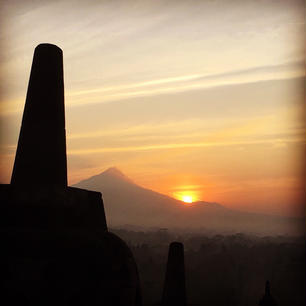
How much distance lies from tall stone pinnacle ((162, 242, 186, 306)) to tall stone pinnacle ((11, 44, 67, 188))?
314 centimetres

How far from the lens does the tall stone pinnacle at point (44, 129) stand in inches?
136

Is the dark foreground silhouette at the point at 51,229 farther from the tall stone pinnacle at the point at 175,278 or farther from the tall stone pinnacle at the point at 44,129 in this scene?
the tall stone pinnacle at the point at 175,278

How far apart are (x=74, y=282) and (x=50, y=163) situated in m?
1.12

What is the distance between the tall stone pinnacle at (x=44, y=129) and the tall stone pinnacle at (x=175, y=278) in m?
3.14

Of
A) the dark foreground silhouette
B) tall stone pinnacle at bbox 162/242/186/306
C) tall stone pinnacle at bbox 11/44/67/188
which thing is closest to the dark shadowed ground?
tall stone pinnacle at bbox 162/242/186/306

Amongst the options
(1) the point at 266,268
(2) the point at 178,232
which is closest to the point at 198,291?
(1) the point at 266,268

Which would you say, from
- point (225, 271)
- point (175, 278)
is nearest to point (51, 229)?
point (175, 278)

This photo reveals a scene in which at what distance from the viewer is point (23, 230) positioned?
9.87 feet

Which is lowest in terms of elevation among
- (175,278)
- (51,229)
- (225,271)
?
(225,271)

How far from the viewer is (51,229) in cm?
312

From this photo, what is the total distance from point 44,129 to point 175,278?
144 inches

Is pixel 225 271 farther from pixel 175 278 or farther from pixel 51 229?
pixel 51 229

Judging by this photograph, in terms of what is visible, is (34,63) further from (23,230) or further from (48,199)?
(23,230)

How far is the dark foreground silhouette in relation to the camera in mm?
2807
